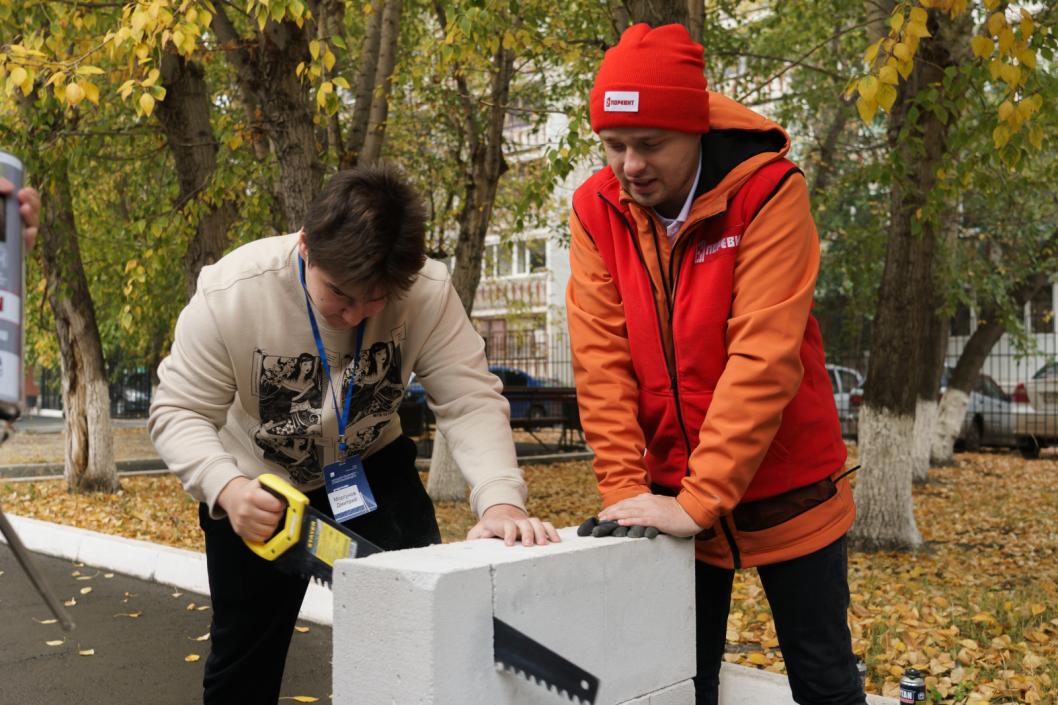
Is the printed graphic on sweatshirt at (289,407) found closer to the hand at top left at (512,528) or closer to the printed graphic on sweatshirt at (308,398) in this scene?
the printed graphic on sweatshirt at (308,398)

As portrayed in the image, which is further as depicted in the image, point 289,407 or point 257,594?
point 257,594

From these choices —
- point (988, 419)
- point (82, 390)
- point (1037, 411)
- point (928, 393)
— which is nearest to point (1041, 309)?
point (988, 419)

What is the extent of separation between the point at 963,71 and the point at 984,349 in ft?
37.8

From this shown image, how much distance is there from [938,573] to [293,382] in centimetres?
692

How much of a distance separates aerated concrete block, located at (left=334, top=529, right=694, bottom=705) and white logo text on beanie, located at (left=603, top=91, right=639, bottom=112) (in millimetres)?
1043

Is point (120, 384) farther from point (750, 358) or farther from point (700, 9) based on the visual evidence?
point (750, 358)

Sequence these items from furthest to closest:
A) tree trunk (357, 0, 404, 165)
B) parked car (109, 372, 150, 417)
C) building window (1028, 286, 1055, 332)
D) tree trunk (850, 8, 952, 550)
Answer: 1. parked car (109, 372, 150, 417)
2. building window (1028, 286, 1055, 332)
3. tree trunk (357, 0, 404, 165)
4. tree trunk (850, 8, 952, 550)

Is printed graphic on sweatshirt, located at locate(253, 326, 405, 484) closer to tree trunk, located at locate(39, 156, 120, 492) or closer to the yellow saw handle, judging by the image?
the yellow saw handle

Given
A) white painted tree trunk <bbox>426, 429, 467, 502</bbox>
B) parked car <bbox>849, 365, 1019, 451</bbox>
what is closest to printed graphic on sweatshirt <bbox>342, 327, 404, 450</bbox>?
white painted tree trunk <bbox>426, 429, 467, 502</bbox>

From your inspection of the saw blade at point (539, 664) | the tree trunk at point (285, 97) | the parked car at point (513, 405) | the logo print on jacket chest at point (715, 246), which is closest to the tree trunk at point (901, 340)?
the tree trunk at point (285, 97)

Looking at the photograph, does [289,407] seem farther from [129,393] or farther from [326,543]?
[129,393]

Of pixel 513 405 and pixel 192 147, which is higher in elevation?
pixel 192 147

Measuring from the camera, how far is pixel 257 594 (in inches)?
134

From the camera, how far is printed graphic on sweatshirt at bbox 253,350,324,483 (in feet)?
10.4
